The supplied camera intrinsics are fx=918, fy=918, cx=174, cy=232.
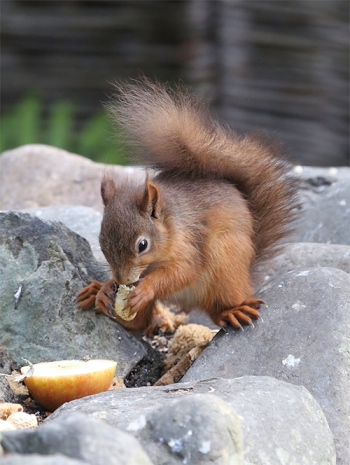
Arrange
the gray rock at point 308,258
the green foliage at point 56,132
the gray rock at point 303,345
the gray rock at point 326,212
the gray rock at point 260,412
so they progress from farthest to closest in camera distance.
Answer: the green foliage at point 56,132 < the gray rock at point 326,212 < the gray rock at point 308,258 < the gray rock at point 303,345 < the gray rock at point 260,412

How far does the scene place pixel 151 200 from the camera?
231 cm

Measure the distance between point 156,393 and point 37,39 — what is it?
186 inches

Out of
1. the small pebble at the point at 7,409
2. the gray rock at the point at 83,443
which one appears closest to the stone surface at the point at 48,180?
the small pebble at the point at 7,409

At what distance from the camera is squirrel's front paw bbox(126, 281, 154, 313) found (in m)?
2.26

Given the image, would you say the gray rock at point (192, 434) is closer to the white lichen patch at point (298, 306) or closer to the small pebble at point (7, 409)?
the small pebble at point (7, 409)

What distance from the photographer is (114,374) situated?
7.31ft

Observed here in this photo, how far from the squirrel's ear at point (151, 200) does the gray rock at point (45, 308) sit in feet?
0.81

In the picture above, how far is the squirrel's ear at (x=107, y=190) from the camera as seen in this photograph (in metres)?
2.36

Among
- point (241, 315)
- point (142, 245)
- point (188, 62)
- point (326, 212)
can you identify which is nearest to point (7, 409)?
point (142, 245)

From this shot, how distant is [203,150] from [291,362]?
0.68 meters

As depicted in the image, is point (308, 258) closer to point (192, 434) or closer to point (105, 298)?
point (105, 298)

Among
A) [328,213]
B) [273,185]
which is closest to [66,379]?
[273,185]

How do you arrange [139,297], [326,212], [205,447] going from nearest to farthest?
1. [205,447]
2. [139,297]
3. [326,212]

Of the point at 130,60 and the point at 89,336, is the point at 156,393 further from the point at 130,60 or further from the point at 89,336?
the point at 130,60
